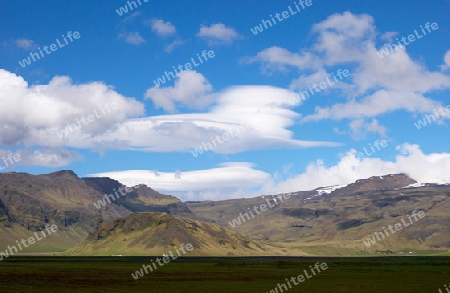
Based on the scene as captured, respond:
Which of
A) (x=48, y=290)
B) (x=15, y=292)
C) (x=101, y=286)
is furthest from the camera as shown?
(x=101, y=286)

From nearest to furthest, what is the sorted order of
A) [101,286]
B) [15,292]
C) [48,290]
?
1. [15,292]
2. [48,290]
3. [101,286]

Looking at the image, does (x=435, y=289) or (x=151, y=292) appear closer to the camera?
(x=151, y=292)

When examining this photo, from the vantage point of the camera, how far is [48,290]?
90.2 metres

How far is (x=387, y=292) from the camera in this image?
90.2 metres

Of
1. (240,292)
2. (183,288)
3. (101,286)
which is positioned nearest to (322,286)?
(240,292)

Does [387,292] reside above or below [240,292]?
below

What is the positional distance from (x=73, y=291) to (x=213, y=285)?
89.8ft

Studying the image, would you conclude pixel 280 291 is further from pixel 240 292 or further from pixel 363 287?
pixel 363 287

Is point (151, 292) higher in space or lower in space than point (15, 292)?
lower

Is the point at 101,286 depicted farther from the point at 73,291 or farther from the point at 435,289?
the point at 435,289

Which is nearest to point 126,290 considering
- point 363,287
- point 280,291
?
point 280,291

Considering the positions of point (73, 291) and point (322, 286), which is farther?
point (322, 286)

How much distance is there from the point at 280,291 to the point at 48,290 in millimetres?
39079

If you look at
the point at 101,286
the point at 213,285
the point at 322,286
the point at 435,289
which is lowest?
the point at 435,289
